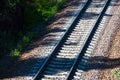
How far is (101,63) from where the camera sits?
48.4 feet

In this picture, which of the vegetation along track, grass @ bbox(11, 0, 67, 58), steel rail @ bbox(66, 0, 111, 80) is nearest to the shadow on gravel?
the vegetation along track

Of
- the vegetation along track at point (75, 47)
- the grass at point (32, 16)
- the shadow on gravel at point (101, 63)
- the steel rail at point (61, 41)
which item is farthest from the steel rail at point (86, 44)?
the grass at point (32, 16)

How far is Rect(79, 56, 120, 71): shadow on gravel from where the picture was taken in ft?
47.4

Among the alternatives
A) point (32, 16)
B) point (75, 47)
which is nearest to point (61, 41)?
point (75, 47)

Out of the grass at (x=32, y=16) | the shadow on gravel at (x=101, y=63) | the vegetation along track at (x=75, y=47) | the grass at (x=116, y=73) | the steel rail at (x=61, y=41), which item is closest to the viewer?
the grass at (x=116, y=73)

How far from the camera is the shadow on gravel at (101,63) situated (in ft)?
47.4

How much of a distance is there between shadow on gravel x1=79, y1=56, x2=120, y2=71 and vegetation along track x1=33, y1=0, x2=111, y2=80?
0.29m

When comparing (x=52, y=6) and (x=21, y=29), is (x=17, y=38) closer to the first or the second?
(x=21, y=29)

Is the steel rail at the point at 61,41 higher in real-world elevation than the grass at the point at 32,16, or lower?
higher

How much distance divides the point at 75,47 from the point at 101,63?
1.93 metres

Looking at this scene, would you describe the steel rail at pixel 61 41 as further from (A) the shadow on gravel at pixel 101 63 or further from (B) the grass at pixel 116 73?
(B) the grass at pixel 116 73

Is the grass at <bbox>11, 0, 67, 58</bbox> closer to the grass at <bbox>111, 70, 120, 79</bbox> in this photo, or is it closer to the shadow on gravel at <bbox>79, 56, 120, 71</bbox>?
the shadow on gravel at <bbox>79, 56, 120, 71</bbox>

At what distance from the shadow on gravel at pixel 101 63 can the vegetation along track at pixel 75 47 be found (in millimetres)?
291

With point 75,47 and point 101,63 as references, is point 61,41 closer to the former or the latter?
point 75,47
